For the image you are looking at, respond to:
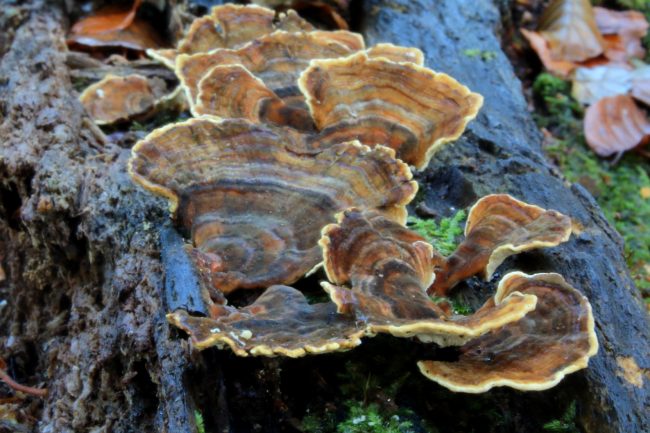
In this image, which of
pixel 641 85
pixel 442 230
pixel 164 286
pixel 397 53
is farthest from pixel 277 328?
pixel 641 85

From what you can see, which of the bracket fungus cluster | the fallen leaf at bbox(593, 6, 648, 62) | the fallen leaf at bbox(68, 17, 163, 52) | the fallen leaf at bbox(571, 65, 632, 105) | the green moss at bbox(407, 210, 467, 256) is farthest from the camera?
the fallen leaf at bbox(593, 6, 648, 62)

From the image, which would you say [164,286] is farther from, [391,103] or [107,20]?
[107,20]

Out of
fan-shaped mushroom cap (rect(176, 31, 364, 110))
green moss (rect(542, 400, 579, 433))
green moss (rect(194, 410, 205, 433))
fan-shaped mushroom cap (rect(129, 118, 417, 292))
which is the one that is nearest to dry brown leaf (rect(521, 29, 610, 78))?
fan-shaped mushroom cap (rect(176, 31, 364, 110))

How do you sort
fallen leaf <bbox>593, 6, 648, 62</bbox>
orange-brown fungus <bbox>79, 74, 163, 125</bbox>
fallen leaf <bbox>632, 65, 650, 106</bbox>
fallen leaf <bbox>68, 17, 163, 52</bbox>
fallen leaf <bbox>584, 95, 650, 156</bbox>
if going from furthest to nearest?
fallen leaf <bbox>593, 6, 648, 62</bbox>, fallen leaf <bbox>632, 65, 650, 106</bbox>, fallen leaf <bbox>584, 95, 650, 156</bbox>, fallen leaf <bbox>68, 17, 163, 52</bbox>, orange-brown fungus <bbox>79, 74, 163, 125</bbox>

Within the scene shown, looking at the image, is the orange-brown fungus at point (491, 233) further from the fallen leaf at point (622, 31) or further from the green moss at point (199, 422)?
the fallen leaf at point (622, 31)

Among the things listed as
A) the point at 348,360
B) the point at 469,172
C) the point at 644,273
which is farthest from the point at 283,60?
the point at 644,273

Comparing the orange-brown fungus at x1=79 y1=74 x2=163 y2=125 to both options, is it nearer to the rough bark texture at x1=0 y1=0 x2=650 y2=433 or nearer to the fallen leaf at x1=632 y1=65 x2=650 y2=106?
the rough bark texture at x1=0 y1=0 x2=650 y2=433

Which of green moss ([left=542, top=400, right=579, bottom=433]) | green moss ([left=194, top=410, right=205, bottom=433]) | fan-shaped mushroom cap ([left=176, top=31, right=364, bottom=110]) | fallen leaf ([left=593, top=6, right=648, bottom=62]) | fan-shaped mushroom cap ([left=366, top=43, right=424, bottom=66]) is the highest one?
fan-shaped mushroom cap ([left=366, top=43, right=424, bottom=66])
